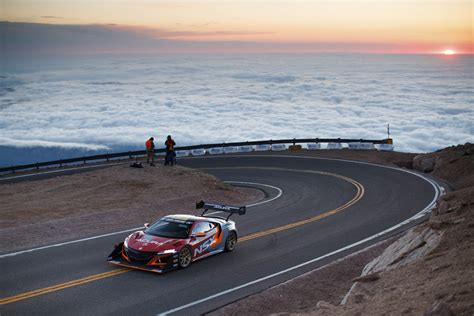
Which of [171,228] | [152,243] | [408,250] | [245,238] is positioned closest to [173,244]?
[152,243]

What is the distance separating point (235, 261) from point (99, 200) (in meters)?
12.1

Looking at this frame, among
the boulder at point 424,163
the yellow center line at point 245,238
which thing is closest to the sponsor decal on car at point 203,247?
the yellow center line at point 245,238

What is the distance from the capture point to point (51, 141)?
15925 cm

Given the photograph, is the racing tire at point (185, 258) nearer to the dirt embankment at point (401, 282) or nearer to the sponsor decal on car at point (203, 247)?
the sponsor decal on car at point (203, 247)

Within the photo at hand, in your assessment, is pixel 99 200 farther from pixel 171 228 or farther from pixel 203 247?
pixel 203 247

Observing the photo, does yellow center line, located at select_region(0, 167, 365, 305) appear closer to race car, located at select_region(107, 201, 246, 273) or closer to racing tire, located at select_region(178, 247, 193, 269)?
race car, located at select_region(107, 201, 246, 273)

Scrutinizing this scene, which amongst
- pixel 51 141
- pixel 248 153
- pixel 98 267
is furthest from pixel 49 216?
pixel 51 141

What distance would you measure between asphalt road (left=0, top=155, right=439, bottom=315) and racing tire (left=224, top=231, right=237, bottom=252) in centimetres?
18

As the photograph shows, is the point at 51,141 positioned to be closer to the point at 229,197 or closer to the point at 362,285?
the point at 229,197

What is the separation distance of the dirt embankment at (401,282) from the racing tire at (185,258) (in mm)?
2786

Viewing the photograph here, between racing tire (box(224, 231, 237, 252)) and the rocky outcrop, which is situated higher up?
the rocky outcrop

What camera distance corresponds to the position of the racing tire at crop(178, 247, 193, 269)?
17.4 m

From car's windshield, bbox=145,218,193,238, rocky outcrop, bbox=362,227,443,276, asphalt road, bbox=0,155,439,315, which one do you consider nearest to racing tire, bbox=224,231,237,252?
asphalt road, bbox=0,155,439,315

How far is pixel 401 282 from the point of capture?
1295cm
